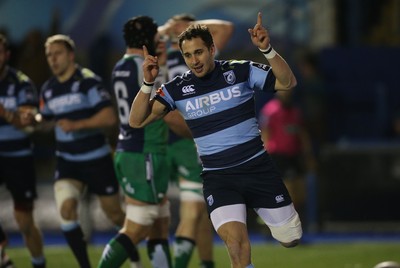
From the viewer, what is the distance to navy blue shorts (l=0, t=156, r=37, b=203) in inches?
489

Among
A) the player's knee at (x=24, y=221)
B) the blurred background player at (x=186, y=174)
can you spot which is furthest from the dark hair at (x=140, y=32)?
the player's knee at (x=24, y=221)

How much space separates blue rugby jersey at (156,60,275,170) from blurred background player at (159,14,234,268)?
196 cm

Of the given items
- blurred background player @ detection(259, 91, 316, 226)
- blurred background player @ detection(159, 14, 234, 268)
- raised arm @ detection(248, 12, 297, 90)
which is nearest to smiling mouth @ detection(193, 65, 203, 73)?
raised arm @ detection(248, 12, 297, 90)

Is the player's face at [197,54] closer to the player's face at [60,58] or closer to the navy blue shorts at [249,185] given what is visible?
the navy blue shorts at [249,185]

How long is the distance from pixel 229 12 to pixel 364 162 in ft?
15.4

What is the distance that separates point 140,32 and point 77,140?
1.61 m

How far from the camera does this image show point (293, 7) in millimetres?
20734

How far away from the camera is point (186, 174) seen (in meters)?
11.7

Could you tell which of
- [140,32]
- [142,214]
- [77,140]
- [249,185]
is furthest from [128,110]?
[249,185]

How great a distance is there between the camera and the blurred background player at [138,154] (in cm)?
1063

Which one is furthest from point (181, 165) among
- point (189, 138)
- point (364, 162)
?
point (364, 162)

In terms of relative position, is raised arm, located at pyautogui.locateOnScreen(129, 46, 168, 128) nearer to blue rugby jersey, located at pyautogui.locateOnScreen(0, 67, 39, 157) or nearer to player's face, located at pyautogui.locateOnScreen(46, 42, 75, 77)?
player's face, located at pyautogui.locateOnScreen(46, 42, 75, 77)

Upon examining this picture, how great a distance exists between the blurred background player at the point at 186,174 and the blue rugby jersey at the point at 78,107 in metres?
0.73

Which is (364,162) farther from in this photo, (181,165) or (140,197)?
(140,197)
